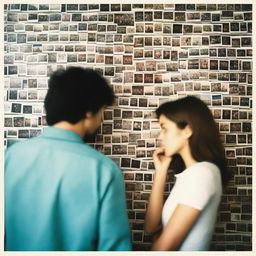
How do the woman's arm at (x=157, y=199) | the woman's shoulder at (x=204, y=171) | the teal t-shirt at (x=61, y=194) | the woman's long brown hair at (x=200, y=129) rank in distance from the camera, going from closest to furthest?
the teal t-shirt at (x=61, y=194) → the woman's shoulder at (x=204, y=171) → the woman's long brown hair at (x=200, y=129) → the woman's arm at (x=157, y=199)

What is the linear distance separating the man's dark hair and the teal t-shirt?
0.06 m

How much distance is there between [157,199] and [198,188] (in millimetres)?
308

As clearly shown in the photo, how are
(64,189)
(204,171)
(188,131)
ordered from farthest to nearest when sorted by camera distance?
(188,131)
(204,171)
(64,189)

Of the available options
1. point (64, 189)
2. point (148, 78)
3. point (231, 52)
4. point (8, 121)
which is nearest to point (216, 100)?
point (231, 52)

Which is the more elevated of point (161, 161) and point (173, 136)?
point (173, 136)

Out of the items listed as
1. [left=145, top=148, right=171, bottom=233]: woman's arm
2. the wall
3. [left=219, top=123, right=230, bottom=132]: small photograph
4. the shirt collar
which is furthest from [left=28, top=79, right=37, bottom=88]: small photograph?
[left=219, top=123, right=230, bottom=132]: small photograph

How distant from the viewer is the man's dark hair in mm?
765

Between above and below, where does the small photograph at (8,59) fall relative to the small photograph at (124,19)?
below

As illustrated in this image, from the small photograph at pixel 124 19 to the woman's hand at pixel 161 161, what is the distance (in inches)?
26.4

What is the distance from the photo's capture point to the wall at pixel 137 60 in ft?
3.69

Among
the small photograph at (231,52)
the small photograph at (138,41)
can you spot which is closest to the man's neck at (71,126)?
the small photograph at (138,41)

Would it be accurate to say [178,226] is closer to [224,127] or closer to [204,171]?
[204,171]

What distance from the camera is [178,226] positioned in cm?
79

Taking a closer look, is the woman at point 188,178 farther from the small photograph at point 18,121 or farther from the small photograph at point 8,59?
the small photograph at point 8,59
